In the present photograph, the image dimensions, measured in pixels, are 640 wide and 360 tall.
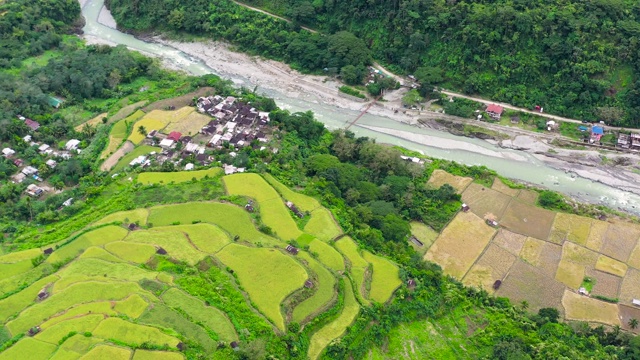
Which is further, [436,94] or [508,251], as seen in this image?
[436,94]

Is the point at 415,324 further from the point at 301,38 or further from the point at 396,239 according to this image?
the point at 301,38

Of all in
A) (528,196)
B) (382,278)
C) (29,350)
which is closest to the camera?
(29,350)

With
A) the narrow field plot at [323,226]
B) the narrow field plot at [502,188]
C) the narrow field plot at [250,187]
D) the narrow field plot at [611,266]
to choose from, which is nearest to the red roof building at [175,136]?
the narrow field plot at [250,187]

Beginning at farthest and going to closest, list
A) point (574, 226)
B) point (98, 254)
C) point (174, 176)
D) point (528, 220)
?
point (174, 176)
point (528, 220)
point (574, 226)
point (98, 254)

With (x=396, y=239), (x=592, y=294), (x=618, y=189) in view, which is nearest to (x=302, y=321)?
(x=396, y=239)

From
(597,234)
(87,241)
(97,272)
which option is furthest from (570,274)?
(87,241)

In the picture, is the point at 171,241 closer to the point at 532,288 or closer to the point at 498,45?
the point at 532,288

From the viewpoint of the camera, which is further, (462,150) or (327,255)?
(462,150)
